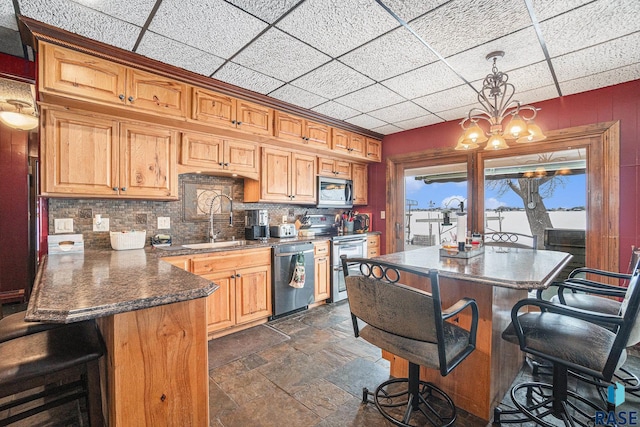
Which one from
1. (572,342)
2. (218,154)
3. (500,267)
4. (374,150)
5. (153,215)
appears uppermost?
(374,150)

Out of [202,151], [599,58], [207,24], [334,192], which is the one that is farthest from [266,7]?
[334,192]

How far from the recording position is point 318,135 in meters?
3.89

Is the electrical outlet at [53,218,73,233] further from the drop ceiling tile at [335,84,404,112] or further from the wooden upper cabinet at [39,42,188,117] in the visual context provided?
the drop ceiling tile at [335,84,404,112]

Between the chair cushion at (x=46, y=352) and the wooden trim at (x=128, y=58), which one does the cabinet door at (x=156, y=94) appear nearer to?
the wooden trim at (x=128, y=58)

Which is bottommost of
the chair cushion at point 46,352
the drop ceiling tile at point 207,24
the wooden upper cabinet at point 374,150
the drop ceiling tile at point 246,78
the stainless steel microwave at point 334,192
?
the chair cushion at point 46,352

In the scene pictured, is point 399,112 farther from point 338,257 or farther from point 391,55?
point 338,257

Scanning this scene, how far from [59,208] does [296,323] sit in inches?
94.5

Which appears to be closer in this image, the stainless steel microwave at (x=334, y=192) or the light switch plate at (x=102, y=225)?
the light switch plate at (x=102, y=225)

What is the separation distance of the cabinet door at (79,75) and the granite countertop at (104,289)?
124cm

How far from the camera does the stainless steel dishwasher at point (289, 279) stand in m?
3.27

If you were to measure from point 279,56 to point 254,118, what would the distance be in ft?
2.97

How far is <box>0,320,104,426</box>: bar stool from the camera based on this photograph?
1.15m

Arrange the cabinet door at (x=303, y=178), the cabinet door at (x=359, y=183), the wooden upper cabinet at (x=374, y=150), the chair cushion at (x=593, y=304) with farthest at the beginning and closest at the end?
1. the cabinet door at (x=359, y=183)
2. the wooden upper cabinet at (x=374, y=150)
3. the cabinet door at (x=303, y=178)
4. the chair cushion at (x=593, y=304)

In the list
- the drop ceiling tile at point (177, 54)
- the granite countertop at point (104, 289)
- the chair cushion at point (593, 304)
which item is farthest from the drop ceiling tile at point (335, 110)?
the chair cushion at point (593, 304)
